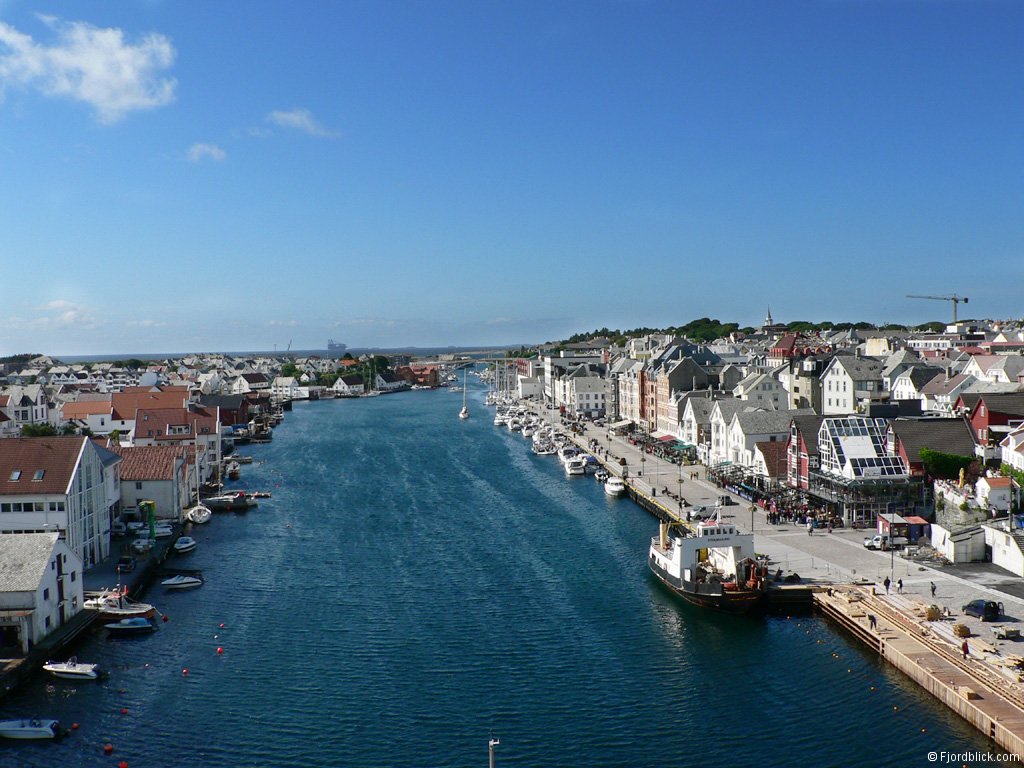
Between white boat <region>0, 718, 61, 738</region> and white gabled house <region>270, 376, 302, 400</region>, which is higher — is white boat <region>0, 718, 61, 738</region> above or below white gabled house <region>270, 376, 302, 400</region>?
below

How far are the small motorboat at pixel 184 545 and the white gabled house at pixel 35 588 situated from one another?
10.4m

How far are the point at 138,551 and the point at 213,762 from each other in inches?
762

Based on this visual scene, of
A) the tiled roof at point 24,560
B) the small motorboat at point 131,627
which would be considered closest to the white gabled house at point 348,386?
the small motorboat at point 131,627

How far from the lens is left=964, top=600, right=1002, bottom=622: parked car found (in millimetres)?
26531

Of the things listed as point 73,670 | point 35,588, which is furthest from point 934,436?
point 35,588

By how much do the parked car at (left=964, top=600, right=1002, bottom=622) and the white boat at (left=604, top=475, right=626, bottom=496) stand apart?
2831 cm

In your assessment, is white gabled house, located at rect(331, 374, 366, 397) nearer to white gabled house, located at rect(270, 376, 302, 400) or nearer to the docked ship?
white gabled house, located at rect(270, 376, 302, 400)

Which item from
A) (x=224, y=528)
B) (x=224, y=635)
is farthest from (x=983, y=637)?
(x=224, y=528)

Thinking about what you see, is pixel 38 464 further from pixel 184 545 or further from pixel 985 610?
pixel 985 610

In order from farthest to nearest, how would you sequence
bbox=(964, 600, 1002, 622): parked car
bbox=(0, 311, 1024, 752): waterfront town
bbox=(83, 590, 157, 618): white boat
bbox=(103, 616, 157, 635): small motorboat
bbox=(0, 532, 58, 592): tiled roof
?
bbox=(83, 590, 157, 618): white boat, bbox=(103, 616, 157, 635): small motorboat, bbox=(0, 311, 1024, 752): waterfront town, bbox=(0, 532, 58, 592): tiled roof, bbox=(964, 600, 1002, 622): parked car

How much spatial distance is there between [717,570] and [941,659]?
960 cm

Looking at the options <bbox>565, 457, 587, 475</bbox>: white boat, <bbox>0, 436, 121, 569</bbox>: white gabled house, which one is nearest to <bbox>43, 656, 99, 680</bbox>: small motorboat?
<bbox>0, 436, 121, 569</bbox>: white gabled house

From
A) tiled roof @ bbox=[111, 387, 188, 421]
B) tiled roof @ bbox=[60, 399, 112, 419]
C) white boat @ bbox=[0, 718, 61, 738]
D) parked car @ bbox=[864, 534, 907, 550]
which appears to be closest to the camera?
white boat @ bbox=[0, 718, 61, 738]

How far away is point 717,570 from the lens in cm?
3328
